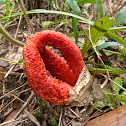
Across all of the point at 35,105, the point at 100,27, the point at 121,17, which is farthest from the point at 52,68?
the point at 121,17

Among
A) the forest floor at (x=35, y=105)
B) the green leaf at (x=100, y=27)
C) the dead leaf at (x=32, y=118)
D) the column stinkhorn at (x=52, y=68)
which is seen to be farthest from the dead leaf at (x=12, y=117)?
the green leaf at (x=100, y=27)

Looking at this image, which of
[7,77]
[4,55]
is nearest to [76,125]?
[7,77]

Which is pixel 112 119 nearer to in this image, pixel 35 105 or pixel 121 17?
pixel 35 105

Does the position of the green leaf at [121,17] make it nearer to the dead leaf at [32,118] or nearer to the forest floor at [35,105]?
the forest floor at [35,105]

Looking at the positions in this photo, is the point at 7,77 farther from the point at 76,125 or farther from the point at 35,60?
the point at 76,125

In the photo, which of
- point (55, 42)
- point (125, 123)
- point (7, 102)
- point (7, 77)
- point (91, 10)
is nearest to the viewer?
point (125, 123)

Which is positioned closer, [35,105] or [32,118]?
[32,118]
